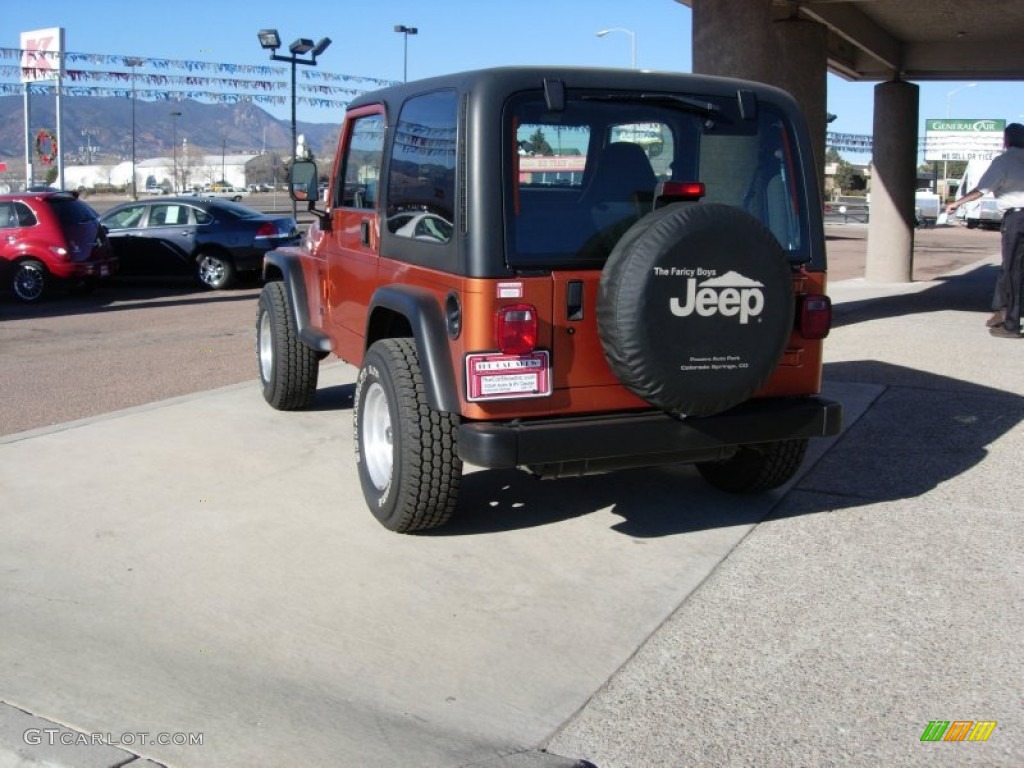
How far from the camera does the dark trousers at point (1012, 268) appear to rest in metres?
10.1

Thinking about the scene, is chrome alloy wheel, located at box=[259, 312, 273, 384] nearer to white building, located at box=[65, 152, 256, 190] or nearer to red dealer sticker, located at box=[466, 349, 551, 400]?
red dealer sticker, located at box=[466, 349, 551, 400]

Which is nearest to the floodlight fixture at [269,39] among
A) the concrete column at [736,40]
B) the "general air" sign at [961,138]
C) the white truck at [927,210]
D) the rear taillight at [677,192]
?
the concrete column at [736,40]

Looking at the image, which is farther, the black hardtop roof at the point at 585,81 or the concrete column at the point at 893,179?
the concrete column at the point at 893,179

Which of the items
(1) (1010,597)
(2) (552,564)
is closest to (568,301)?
(2) (552,564)

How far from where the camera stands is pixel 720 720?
138 inches

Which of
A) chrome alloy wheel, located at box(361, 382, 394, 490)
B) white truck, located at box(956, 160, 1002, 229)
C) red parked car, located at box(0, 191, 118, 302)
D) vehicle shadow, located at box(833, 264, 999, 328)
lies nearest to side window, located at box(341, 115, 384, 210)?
chrome alloy wheel, located at box(361, 382, 394, 490)

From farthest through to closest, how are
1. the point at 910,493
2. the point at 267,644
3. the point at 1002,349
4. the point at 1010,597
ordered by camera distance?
1. the point at 1002,349
2. the point at 910,493
3. the point at 1010,597
4. the point at 267,644

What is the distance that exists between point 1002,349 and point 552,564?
6.85 metres

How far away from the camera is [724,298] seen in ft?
14.9

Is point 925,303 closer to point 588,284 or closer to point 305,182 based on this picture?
point 305,182

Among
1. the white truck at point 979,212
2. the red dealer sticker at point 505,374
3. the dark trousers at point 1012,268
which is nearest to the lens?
the red dealer sticker at point 505,374

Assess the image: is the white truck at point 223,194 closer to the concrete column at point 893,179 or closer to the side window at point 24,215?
the side window at point 24,215

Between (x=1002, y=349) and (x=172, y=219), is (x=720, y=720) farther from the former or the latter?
(x=172, y=219)

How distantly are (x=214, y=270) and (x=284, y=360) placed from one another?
441 inches
